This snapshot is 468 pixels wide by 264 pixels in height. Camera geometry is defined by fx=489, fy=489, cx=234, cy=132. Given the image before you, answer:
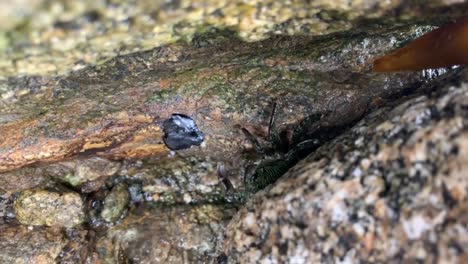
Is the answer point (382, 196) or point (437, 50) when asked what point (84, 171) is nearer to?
point (382, 196)

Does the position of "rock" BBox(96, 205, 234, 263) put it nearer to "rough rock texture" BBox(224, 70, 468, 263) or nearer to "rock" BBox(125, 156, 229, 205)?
"rock" BBox(125, 156, 229, 205)

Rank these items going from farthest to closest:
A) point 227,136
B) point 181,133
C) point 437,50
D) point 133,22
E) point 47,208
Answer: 1. point 227,136
2. point 181,133
3. point 47,208
4. point 437,50
5. point 133,22

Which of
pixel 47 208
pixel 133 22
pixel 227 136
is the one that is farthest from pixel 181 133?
pixel 133 22

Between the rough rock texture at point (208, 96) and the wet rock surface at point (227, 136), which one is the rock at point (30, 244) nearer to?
the wet rock surface at point (227, 136)

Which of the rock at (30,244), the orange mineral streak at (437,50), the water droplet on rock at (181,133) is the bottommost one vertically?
the rock at (30,244)

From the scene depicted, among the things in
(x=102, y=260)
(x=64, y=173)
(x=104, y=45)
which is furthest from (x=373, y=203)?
(x=64, y=173)

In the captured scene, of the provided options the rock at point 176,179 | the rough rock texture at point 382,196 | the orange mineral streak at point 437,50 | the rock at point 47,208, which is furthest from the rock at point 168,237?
the orange mineral streak at point 437,50

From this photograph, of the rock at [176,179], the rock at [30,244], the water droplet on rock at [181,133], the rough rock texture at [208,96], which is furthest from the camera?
the rock at [176,179]
